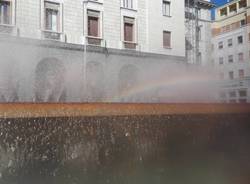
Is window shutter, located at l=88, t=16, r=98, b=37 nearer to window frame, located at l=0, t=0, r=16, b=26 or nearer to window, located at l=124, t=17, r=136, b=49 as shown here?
window, located at l=124, t=17, r=136, b=49

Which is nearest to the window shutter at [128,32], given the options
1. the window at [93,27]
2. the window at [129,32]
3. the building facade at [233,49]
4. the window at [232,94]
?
the window at [129,32]

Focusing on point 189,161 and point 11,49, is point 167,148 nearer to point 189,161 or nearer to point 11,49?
point 189,161

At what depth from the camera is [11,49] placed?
1584cm

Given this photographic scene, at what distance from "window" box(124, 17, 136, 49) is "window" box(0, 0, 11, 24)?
7308mm

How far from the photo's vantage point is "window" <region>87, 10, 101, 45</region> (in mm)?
19503

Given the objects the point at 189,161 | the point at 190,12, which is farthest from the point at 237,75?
the point at 189,161

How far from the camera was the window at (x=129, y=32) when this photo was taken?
21234 millimetres

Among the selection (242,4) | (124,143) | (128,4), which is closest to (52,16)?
(128,4)

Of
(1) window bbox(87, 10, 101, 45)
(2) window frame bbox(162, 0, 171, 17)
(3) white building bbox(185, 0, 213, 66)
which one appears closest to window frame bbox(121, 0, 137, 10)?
Result: (1) window bbox(87, 10, 101, 45)

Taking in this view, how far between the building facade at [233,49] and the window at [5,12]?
93.6ft

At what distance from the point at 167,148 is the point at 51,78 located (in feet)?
41.3

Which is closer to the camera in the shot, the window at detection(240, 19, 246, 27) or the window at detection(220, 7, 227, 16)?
the window at detection(240, 19, 246, 27)

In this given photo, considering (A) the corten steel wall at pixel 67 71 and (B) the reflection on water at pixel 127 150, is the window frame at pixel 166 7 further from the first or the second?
(B) the reflection on water at pixel 127 150

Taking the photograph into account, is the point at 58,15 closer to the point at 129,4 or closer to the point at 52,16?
the point at 52,16
